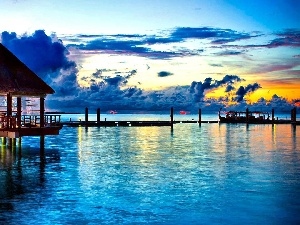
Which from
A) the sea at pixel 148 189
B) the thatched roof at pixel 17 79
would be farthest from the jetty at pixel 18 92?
the sea at pixel 148 189

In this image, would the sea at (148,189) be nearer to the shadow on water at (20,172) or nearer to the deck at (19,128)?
the shadow on water at (20,172)

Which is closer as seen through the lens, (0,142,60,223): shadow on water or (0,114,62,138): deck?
(0,142,60,223): shadow on water

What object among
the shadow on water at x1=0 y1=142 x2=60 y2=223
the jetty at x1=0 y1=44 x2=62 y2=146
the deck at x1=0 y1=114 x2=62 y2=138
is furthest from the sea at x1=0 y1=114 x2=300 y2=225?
the jetty at x1=0 y1=44 x2=62 y2=146

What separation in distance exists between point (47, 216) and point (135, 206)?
2.42 meters

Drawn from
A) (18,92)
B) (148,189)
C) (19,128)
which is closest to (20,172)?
(148,189)

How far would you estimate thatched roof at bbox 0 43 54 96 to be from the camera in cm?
3083

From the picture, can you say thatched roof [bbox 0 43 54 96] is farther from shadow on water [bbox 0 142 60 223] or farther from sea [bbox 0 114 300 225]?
sea [bbox 0 114 300 225]

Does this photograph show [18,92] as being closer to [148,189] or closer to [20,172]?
[20,172]

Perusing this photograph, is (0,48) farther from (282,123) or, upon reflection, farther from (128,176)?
(282,123)

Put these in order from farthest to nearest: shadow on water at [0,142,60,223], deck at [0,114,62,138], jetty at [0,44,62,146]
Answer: jetty at [0,44,62,146]
deck at [0,114,62,138]
shadow on water at [0,142,60,223]

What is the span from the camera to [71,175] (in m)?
18.9

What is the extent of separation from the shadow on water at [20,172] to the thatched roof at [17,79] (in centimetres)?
376

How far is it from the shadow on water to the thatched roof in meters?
3.76

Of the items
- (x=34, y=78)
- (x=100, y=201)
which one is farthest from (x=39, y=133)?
(x=100, y=201)
